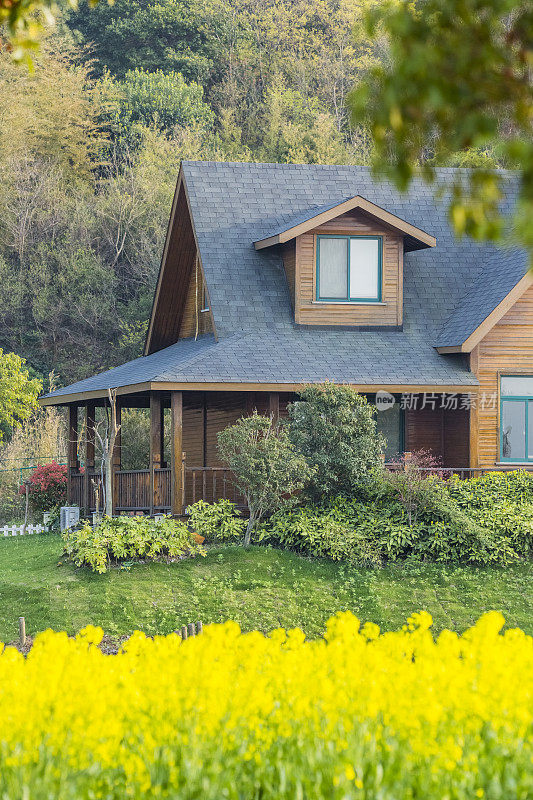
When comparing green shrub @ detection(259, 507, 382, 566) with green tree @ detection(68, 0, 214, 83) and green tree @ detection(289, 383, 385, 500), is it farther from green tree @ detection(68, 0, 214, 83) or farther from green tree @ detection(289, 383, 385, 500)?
green tree @ detection(68, 0, 214, 83)

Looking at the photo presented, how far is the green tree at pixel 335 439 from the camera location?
16.6 m

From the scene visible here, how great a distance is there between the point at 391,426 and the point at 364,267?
3.25 metres

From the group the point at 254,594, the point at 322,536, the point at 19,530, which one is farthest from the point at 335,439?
the point at 19,530

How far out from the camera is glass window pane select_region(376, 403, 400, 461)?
67.5 ft

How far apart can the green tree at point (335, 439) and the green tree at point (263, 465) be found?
1.04 ft

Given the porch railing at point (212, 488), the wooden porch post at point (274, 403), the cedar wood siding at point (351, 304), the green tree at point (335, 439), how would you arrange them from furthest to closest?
the cedar wood siding at point (351, 304) < the porch railing at point (212, 488) < the wooden porch post at point (274, 403) < the green tree at point (335, 439)

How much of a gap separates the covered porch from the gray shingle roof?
Answer: 2.65 feet

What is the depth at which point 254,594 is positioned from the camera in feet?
45.8

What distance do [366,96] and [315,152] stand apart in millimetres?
42391

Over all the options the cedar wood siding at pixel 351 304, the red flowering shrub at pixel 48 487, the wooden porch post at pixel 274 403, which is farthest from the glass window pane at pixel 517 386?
the red flowering shrub at pixel 48 487

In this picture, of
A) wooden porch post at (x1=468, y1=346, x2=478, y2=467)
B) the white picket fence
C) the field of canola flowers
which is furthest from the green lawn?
the white picket fence

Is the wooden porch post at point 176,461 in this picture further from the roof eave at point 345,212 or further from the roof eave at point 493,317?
the roof eave at point 493,317

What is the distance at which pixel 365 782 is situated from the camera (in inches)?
183

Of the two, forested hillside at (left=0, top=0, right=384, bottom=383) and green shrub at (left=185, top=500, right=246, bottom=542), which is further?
forested hillside at (left=0, top=0, right=384, bottom=383)
